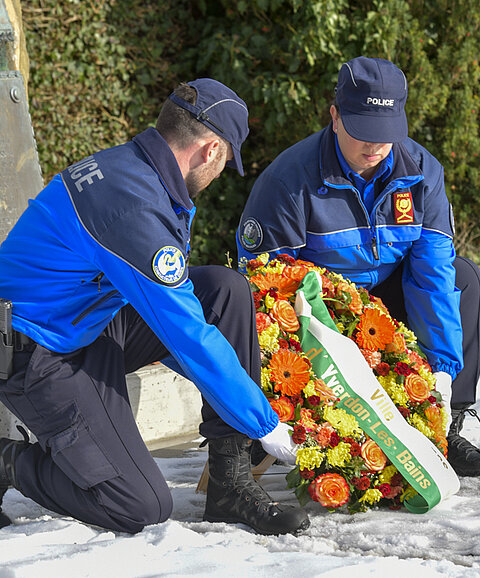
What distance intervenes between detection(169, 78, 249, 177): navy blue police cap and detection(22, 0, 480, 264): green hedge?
10.1 feet

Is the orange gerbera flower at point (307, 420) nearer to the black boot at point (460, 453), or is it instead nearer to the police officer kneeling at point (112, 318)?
the police officer kneeling at point (112, 318)

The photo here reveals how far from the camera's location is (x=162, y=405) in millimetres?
3658

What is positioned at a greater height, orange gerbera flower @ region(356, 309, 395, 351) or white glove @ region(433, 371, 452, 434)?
orange gerbera flower @ region(356, 309, 395, 351)

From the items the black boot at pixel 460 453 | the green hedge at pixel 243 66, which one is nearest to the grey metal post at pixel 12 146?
the black boot at pixel 460 453

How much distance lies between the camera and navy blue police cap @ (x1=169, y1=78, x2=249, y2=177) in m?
2.36

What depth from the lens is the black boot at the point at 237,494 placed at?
240cm

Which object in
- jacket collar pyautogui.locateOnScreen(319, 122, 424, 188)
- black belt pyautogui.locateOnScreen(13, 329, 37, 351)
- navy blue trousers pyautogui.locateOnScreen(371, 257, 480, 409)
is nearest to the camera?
black belt pyautogui.locateOnScreen(13, 329, 37, 351)

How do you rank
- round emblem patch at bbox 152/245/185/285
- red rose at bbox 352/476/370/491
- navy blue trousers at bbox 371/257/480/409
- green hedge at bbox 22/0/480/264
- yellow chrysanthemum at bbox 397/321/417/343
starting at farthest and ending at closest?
green hedge at bbox 22/0/480/264 < navy blue trousers at bbox 371/257/480/409 < yellow chrysanthemum at bbox 397/321/417/343 < red rose at bbox 352/476/370/491 < round emblem patch at bbox 152/245/185/285

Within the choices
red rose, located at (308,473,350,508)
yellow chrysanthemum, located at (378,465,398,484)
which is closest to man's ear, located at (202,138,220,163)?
red rose, located at (308,473,350,508)

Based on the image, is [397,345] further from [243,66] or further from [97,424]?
[243,66]

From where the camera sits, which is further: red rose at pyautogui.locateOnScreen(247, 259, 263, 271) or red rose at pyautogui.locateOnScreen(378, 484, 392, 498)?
red rose at pyautogui.locateOnScreen(247, 259, 263, 271)

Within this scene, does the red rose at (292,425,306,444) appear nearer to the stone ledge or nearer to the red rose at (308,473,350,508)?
the red rose at (308,473,350,508)

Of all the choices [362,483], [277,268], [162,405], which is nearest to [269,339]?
[277,268]

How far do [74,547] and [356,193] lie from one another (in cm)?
168
